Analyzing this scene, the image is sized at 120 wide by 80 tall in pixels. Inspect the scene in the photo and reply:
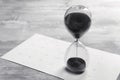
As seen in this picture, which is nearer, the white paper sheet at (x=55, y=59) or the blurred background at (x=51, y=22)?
the white paper sheet at (x=55, y=59)

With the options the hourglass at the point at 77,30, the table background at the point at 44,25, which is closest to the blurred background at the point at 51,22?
the table background at the point at 44,25

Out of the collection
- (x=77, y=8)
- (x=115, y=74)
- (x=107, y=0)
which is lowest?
(x=115, y=74)

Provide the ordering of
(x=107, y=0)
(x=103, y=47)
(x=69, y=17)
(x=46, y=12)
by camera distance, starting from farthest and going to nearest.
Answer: (x=107, y=0) → (x=46, y=12) → (x=103, y=47) → (x=69, y=17)

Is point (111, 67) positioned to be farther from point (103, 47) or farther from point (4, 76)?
point (4, 76)

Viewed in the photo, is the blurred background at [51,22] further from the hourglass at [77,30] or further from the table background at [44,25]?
the hourglass at [77,30]

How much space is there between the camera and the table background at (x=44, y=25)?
0.90 meters

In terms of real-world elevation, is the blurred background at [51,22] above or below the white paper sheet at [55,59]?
above

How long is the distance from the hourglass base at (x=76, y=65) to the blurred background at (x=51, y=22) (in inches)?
6.3

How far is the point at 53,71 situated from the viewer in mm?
886

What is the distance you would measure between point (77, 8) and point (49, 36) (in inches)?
11.7

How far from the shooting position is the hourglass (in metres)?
0.81

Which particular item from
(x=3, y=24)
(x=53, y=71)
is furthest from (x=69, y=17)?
(x=3, y=24)

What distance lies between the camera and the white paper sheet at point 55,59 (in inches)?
34.3

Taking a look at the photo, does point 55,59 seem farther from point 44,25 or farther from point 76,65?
point 44,25
